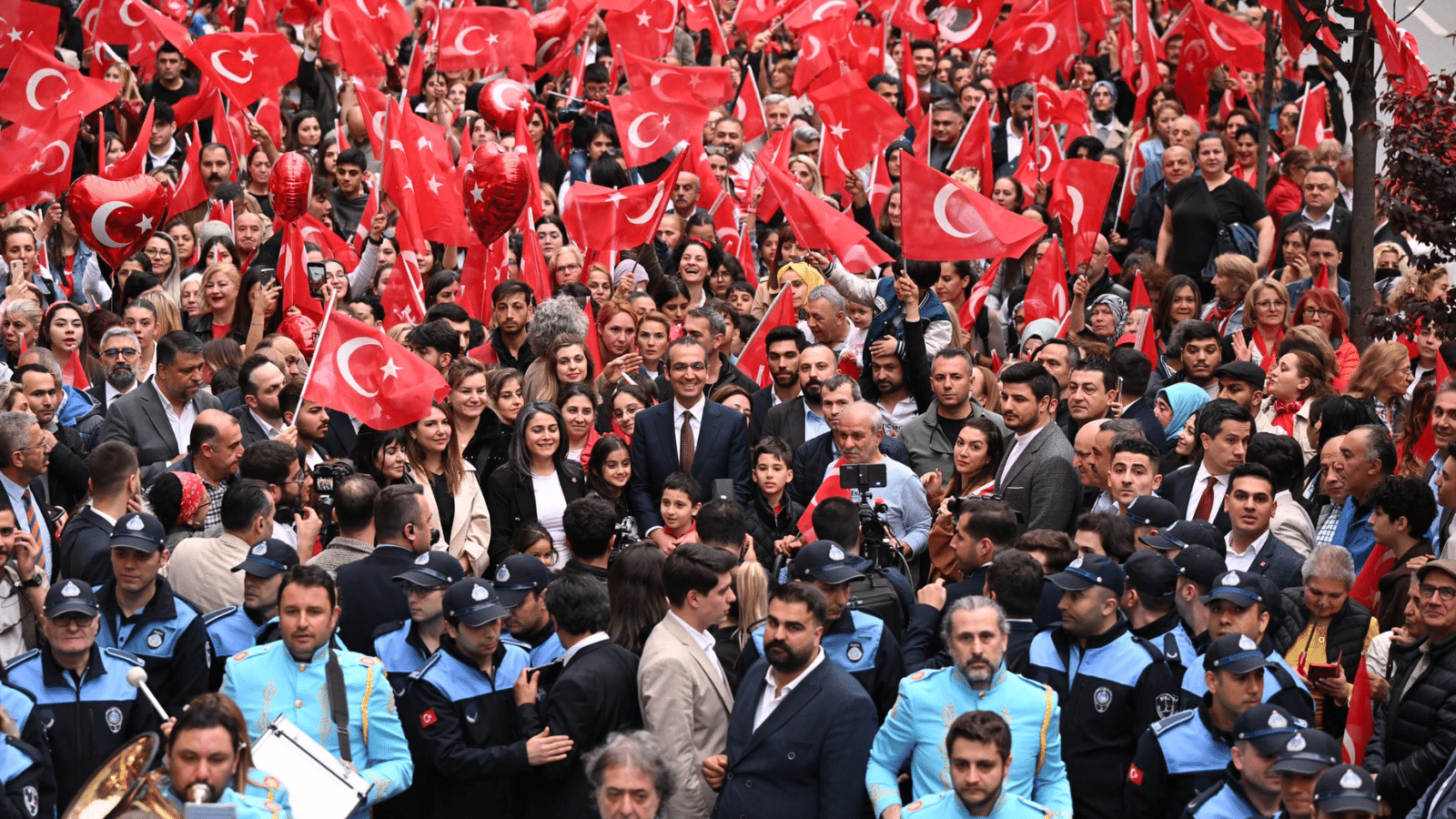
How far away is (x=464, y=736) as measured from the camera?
7012 mm

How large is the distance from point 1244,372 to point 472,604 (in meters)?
5.35

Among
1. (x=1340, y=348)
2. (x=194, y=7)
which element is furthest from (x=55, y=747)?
(x=194, y=7)

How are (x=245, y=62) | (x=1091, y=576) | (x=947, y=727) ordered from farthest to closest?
1. (x=245, y=62)
2. (x=1091, y=576)
3. (x=947, y=727)

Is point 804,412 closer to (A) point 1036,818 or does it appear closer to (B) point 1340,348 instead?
(B) point 1340,348

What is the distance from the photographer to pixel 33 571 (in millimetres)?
7766

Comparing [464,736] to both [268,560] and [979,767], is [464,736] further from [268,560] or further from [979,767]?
[979,767]

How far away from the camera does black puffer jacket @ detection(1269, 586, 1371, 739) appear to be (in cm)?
748

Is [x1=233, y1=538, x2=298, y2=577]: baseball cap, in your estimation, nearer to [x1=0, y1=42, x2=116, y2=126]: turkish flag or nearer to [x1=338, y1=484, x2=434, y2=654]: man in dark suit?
[x1=338, y1=484, x2=434, y2=654]: man in dark suit

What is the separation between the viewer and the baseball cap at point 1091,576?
701cm

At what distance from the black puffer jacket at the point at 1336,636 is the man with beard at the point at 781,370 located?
4.10 metres

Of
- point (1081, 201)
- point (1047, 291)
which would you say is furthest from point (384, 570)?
point (1081, 201)

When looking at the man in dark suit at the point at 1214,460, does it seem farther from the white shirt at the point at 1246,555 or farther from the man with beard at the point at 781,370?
the man with beard at the point at 781,370

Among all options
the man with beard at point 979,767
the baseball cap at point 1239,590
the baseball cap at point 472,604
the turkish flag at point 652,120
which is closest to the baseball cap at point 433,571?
the baseball cap at point 472,604

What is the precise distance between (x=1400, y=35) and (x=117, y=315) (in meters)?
9.29
